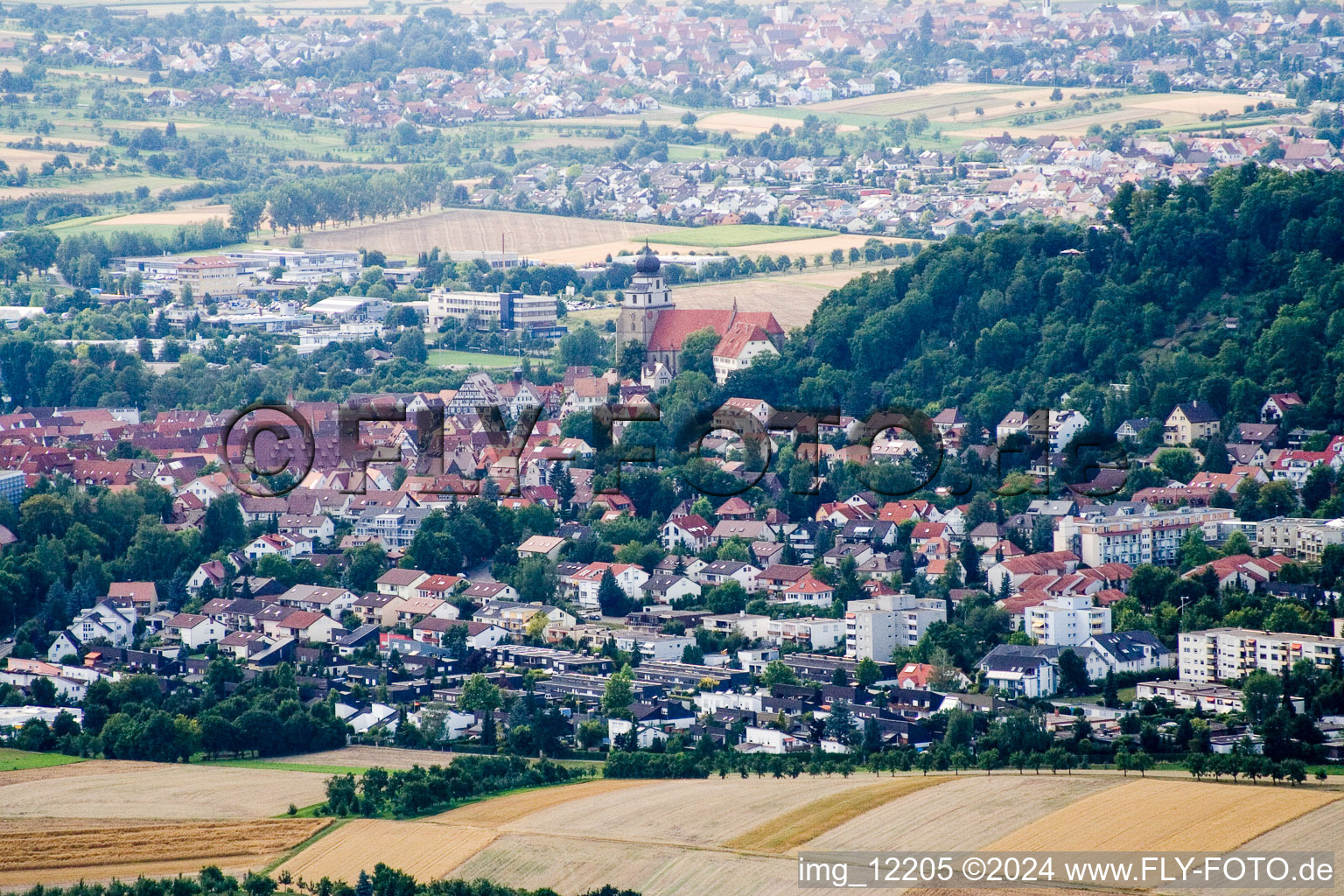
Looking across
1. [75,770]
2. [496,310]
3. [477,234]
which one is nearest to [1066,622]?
[75,770]

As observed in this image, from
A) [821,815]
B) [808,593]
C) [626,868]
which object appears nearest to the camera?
[626,868]

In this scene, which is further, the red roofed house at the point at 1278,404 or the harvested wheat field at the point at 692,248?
the harvested wheat field at the point at 692,248

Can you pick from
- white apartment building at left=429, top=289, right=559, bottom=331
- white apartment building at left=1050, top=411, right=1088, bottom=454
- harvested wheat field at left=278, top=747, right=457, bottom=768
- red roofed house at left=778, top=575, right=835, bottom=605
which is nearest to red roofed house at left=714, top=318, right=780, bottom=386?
white apartment building at left=1050, top=411, right=1088, bottom=454

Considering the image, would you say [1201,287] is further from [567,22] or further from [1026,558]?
[567,22]

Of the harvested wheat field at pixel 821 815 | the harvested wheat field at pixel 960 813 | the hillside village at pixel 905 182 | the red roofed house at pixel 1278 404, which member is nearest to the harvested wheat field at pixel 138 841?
the harvested wheat field at pixel 821 815

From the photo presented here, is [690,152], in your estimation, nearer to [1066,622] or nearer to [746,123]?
[746,123]

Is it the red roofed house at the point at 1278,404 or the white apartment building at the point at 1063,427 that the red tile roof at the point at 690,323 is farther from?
the red roofed house at the point at 1278,404

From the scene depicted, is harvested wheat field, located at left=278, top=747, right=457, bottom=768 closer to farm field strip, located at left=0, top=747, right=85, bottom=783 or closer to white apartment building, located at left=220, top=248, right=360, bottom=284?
farm field strip, located at left=0, top=747, right=85, bottom=783
